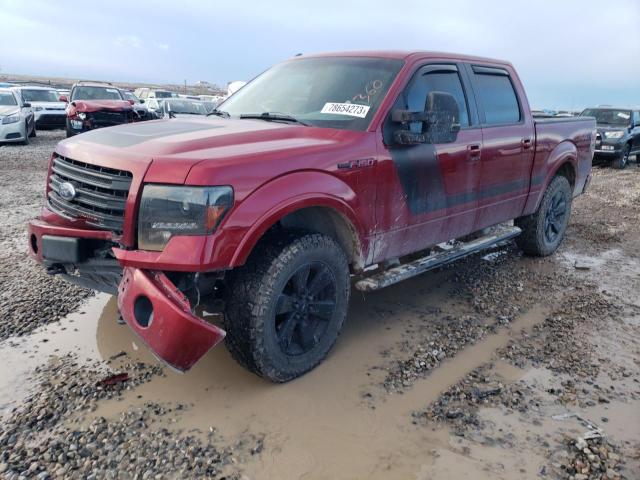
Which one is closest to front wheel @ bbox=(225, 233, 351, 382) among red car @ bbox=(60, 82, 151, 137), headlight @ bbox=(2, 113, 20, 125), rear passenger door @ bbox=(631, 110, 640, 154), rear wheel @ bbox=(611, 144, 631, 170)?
red car @ bbox=(60, 82, 151, 137)

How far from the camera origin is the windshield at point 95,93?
15617 mm

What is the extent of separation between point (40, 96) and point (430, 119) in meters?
19.5

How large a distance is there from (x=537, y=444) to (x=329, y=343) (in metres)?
1.31

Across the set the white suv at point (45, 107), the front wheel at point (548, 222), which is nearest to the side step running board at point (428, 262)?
the front wheel at point (548, 222)

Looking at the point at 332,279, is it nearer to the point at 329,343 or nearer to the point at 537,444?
the point at 329,343

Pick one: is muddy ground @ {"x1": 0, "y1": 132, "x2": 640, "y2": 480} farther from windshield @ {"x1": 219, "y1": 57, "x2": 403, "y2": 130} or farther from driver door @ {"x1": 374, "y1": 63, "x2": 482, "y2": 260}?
windshield @ {"x1": 219, "y1": 57, "x2": 403, "y2": 130}

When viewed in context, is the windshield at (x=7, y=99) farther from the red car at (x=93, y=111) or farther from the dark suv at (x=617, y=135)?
the dark suv at (x=617, y=135)

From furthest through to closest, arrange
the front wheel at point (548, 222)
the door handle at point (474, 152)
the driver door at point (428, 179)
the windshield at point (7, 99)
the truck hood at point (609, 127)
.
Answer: the truck hood at point (609, 127), the windshield at point (7, 99), the front wheel at point (548, 222), the door handle at point (474, 152), the driver door at point (428, 179)

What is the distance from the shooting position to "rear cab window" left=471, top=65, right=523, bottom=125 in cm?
454

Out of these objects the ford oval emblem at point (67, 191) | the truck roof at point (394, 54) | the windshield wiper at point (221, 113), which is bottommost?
the ford oval emblem at point (67, 191)

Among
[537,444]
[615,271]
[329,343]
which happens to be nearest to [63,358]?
[329,343]

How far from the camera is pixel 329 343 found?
11.1 feet

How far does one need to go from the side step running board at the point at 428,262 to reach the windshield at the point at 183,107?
13.8m

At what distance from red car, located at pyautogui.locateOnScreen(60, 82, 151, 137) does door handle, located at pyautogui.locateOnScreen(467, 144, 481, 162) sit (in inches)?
487
